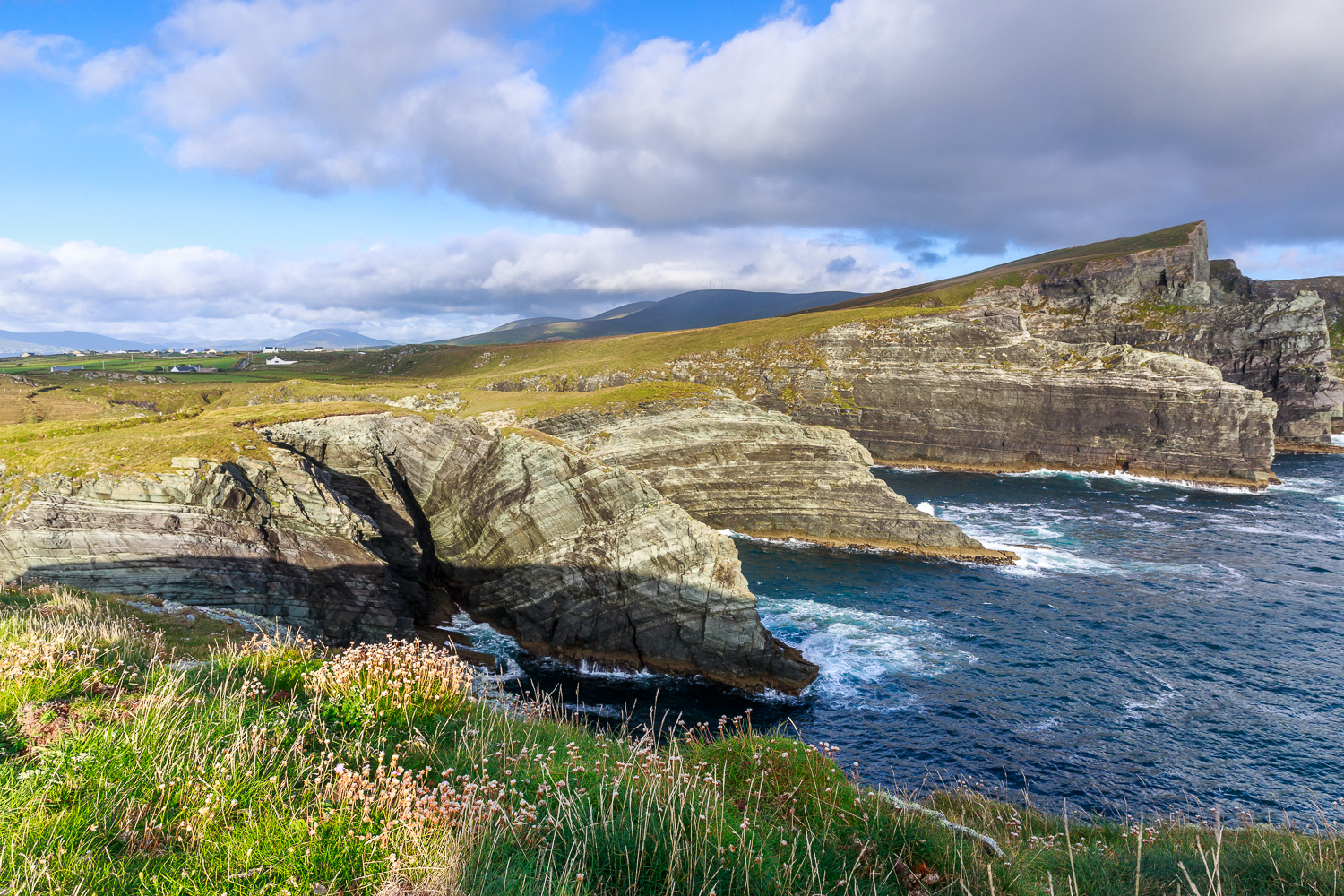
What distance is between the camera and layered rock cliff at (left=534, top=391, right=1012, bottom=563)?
50781 mm

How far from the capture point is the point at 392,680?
8.20 meters

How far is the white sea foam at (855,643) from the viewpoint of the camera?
30203 mm

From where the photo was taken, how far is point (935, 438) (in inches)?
3201

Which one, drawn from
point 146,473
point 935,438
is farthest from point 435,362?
point 146,473

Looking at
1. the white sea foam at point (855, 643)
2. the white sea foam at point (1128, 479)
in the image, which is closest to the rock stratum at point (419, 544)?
the white sea foam at point (855, 643)

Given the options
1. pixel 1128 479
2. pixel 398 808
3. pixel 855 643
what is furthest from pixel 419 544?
pixel 1128 479

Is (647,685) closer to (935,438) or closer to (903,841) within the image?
(903,841)

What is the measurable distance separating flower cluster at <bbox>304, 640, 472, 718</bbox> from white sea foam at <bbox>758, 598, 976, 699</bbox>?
2425 cm

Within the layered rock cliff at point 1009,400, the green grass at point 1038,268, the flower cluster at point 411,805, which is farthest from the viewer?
the green grass at point 1038,268

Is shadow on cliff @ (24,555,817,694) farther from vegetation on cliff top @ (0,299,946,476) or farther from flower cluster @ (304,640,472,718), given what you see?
flower cluster @ (304,640,472,718)

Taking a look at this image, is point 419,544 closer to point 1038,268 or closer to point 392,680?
point 392,680

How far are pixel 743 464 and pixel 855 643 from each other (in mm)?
21557

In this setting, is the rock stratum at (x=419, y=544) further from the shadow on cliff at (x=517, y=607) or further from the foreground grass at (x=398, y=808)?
the foreground grass at (x=398, y=808)

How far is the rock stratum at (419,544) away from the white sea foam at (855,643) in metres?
1.93
